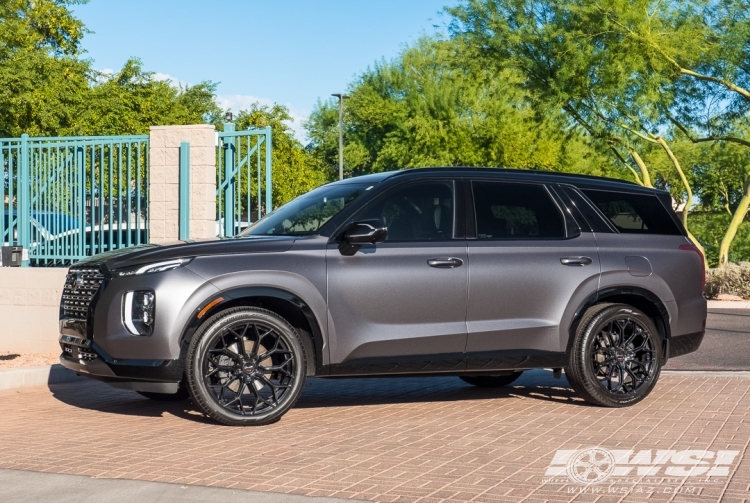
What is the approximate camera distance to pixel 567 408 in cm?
943

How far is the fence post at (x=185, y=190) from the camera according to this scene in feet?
47.9

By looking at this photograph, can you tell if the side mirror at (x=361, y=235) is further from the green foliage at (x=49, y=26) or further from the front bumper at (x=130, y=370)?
the green foliage at (x=49, y=26)

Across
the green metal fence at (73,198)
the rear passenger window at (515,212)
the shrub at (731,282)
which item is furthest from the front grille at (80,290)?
the shrub at (731,282)

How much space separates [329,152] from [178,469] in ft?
211

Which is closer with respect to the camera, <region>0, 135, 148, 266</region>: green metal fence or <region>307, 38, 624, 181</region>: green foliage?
<region>0, 135, 148, 266</region>: green metal fence

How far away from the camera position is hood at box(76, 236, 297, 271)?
8.20m

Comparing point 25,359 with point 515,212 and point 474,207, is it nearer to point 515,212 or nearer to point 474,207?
point 474,207

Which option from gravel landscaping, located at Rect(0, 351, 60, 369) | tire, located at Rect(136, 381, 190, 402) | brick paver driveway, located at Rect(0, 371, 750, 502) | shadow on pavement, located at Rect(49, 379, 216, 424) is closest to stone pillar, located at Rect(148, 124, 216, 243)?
gravel landscaping, located at Rect(0, 351, 60, 369)

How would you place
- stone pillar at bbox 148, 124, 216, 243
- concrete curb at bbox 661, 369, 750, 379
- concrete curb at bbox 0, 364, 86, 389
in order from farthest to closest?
stone pillar at bbox 148, 124, 216, 243 < concrete curb at bbox 661, 369, 750, 379 < concrete curb at bbox 0, 364, 86, 389

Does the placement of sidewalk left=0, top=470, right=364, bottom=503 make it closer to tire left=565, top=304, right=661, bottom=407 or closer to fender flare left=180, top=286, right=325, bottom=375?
fender flare left=180, top=286, right=325, bottom=375

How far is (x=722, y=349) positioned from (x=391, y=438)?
8716 mm

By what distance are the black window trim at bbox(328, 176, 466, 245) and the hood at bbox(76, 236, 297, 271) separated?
1.29 ft

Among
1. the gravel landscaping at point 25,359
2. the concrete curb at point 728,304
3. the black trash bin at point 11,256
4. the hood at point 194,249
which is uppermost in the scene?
the hood at point 194,249

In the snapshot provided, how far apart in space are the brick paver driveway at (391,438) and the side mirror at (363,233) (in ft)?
4.63
